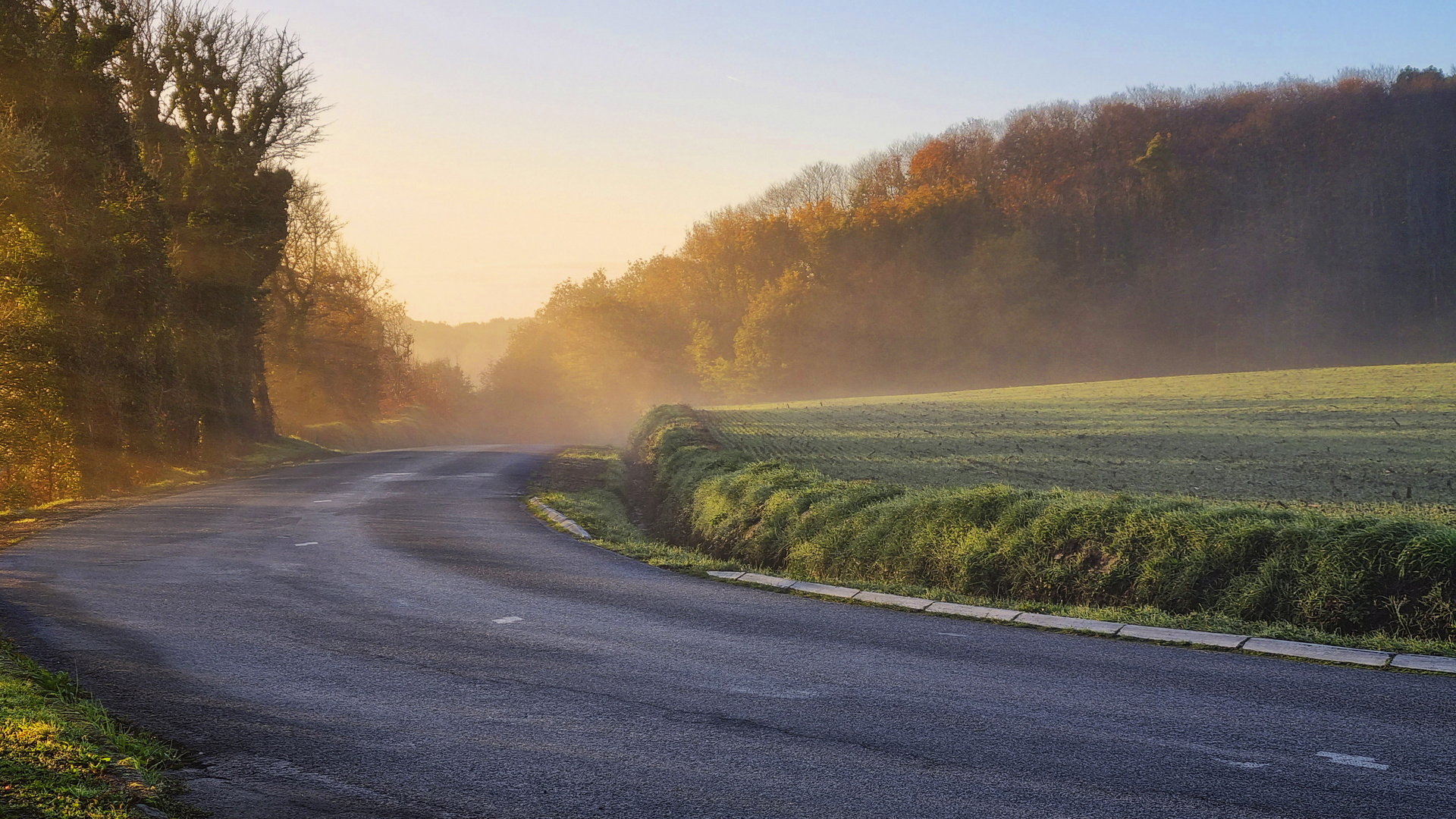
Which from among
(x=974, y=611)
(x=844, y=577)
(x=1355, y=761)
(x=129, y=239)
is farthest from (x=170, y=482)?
(x=1355, y=761)

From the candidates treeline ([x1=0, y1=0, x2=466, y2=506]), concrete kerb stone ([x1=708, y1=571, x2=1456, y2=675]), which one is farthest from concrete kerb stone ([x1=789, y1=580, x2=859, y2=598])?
treeline ([x1=0, y1=0, x2=466, y2=506])

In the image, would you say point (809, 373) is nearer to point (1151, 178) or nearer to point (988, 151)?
point (988, 151)

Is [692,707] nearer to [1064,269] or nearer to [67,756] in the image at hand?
[67,756]

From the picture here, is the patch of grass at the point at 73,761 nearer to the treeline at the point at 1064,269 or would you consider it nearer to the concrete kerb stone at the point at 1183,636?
the concrete kerb stone at the point at 1183,636

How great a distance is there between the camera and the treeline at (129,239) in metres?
17.8

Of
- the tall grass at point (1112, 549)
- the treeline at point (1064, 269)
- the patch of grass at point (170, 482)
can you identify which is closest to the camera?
the tall grass at point (1112, 549)

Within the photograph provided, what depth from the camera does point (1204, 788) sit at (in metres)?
4.13

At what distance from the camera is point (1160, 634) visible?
6.67 metres

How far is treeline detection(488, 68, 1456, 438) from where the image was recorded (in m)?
74.8

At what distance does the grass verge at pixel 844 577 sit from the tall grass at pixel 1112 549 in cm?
11

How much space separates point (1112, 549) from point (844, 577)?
2750 mm

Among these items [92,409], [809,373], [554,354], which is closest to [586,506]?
[92,409]

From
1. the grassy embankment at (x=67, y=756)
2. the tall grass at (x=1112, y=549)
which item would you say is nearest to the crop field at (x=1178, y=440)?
the tall grass at (x=1112, y=549)

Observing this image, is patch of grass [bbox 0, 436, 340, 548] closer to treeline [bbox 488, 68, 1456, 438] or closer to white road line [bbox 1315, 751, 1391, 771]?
white road line [bbox 1315, 751, 1391, 771]
